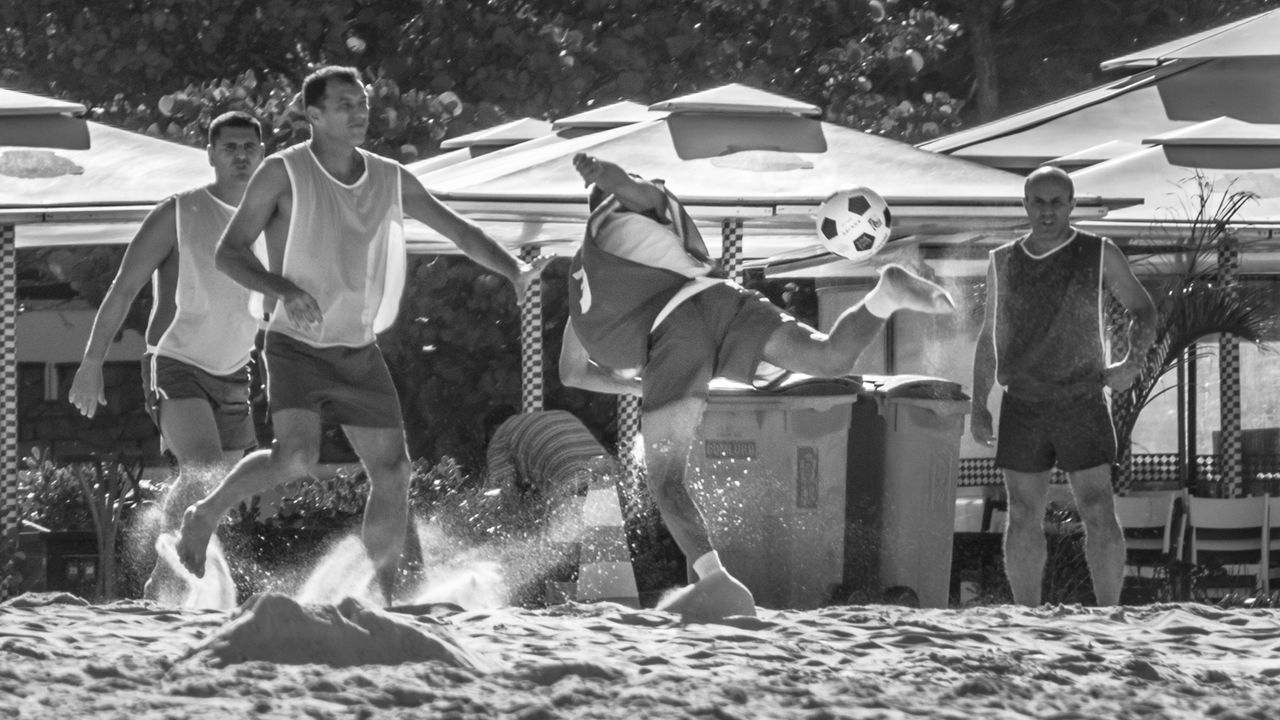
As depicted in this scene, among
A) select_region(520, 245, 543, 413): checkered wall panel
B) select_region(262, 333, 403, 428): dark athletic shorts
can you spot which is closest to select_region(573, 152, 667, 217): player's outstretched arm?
select_region(262, 333, 403, 428): dark athletic shorts

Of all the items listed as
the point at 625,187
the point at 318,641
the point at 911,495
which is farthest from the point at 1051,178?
the point at 318,641

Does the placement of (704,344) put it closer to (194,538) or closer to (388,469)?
(388,469)

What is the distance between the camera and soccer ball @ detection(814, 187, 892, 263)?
8.97 m

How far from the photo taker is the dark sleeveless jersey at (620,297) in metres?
7.08


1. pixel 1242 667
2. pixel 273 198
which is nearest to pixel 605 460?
pixel 273 198

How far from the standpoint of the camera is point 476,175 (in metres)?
10.1

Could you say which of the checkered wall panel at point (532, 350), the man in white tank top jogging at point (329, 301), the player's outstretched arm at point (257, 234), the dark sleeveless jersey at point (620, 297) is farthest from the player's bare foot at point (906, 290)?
the checkered wall panel at point (532, 350)

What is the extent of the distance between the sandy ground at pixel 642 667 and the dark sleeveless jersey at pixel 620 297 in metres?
0.91

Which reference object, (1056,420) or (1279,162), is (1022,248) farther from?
(1279,162)

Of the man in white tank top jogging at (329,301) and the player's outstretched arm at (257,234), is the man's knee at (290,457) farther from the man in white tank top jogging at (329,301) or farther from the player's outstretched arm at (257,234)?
the player's outstretched arm at (257,234)

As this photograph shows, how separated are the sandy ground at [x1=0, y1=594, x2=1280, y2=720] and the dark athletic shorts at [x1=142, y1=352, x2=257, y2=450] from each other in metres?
1.08

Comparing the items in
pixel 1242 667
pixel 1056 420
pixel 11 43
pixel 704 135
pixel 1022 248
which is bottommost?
pixel 1242 667

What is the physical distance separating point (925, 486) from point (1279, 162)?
361 cm

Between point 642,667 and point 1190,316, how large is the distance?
18.9 feet
